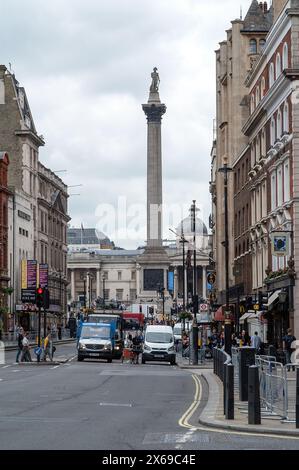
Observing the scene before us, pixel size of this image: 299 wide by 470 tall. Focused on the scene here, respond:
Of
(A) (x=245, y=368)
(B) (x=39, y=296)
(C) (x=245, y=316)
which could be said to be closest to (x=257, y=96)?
(C) (x=245, y=316)

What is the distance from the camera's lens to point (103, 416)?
23453 millimetres

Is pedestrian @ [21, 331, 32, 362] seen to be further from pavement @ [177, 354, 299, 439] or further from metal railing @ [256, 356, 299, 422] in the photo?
metal railing @ [256, 356, 299, 422]

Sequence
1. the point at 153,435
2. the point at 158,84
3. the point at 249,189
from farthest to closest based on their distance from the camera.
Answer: the point at 158,84
the point at 249,189
the point at 153,435

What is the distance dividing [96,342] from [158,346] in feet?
11.4

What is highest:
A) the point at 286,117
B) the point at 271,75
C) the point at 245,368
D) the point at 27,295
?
the point at 271,75

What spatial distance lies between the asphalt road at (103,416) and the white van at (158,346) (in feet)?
63.3

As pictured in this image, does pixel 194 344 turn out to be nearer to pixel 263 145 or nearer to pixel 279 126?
pixel 279 126

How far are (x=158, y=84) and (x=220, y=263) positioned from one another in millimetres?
62146

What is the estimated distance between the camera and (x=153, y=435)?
19.2 m

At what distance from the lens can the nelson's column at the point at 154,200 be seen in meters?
142

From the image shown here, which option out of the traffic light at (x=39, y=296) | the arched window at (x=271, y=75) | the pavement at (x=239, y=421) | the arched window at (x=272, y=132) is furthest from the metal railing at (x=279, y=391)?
the arched window at (x=271, y=75)

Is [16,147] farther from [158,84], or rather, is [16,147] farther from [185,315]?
[185,315]

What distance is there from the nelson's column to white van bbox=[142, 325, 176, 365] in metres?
70.5

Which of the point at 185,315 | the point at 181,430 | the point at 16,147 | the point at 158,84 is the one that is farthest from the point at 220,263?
the point at 181,430
